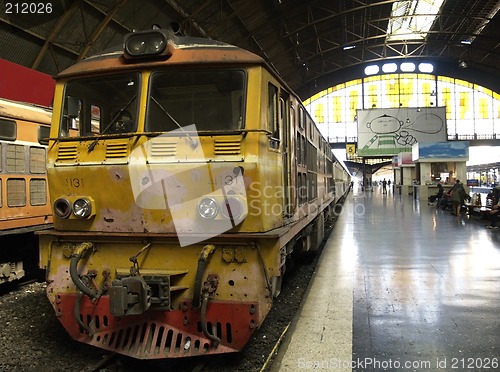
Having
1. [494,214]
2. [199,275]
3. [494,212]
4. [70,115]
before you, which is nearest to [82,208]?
[70,115]

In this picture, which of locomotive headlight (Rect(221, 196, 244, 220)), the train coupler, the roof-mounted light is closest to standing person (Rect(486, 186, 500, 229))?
locomotive headlight (Rect(221, 196, 244, 220))

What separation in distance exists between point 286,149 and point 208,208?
1617mm

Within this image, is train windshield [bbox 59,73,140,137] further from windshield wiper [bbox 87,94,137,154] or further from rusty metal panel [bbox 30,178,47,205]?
rusty metal panel [bbox 30,178,47,205]

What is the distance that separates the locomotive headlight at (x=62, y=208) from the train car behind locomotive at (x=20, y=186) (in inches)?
103

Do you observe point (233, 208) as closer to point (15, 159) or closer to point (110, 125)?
point (110, 125)

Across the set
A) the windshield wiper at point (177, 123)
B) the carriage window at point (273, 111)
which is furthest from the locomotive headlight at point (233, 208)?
the carriage window at point (273, 111)

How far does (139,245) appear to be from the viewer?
14.5ft

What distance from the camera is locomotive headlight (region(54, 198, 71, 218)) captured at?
174 inches

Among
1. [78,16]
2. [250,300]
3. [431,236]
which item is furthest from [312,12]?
[250,300]

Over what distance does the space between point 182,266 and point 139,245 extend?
50 cm

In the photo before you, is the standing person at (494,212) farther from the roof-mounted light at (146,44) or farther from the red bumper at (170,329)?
the roof-mounted light at (146,44)

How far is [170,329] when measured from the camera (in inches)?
163

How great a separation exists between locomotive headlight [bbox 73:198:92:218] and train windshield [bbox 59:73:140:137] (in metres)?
0.78

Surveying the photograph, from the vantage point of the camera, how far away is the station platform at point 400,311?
4223 millimetres
